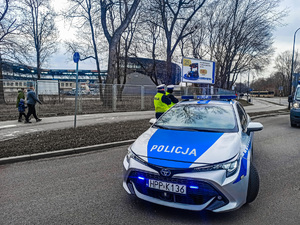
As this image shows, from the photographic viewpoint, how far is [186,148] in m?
2.70

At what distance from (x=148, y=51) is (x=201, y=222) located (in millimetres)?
27099

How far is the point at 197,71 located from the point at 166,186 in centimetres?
1390

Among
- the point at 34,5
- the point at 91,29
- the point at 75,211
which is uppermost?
the point at 34,5

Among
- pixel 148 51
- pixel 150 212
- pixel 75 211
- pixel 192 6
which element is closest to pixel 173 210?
pixel 150 212

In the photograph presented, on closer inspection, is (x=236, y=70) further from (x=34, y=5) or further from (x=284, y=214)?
(x=284, y=214)

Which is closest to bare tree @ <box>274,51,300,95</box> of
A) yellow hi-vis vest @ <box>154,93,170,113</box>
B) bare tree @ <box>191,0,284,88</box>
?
bare tree @ <box>191,0,284,88</box>

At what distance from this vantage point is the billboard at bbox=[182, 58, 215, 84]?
14828mm

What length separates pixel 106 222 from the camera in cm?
257

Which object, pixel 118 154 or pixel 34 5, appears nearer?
pixel 118 154

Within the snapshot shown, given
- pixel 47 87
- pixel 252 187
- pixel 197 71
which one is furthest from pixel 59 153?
pixel 197 71

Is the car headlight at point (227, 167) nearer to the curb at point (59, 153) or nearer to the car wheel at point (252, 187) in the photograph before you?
the car wheel at point (252, 187)

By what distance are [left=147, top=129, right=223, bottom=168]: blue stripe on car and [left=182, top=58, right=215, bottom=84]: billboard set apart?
12.0 meters

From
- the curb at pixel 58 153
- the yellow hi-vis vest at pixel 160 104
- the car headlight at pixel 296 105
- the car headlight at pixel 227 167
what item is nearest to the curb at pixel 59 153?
the curb at pixel 58 153

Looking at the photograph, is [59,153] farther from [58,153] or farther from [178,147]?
[178,147]
